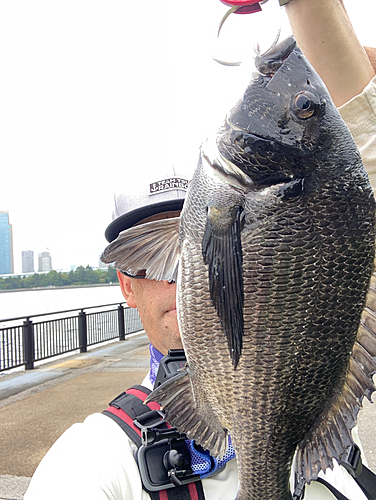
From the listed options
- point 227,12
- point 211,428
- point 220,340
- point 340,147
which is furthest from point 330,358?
point 227,12

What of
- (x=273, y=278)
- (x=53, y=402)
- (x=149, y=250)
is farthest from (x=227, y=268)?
(x=53, y=402)

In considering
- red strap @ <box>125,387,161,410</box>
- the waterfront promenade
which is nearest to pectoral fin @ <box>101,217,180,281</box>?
red strap @ <box>125,387,161,410</box>

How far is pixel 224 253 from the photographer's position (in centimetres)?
107

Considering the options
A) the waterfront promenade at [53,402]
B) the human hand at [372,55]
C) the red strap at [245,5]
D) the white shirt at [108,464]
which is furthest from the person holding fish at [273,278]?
the waterfront promenade at [53,402]

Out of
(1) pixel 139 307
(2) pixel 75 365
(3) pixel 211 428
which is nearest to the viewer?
(3) pixel 211 428

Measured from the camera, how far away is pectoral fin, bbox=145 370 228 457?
1.18 meters

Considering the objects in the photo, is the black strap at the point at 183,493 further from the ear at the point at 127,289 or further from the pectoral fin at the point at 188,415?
the ear at the point at 127,289

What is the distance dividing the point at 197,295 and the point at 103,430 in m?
0.89

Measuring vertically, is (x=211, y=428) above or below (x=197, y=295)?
below

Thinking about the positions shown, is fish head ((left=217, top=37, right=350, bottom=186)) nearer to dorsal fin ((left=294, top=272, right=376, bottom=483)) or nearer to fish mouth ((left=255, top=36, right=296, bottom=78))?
fish mouth ((left=255, top=36, right=296, bottom=78))

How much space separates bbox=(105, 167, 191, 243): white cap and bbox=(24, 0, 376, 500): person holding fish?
1.55ft

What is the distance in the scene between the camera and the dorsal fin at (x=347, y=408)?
3.62ft

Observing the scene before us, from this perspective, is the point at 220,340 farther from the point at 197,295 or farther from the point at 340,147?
the point at 340,147

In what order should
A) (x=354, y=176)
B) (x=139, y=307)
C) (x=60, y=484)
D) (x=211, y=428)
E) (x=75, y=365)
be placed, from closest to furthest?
(x=354, y=176), (x=211, y=428), (x=60, y=484), (x=139, y=307), (x=75, y=365)
